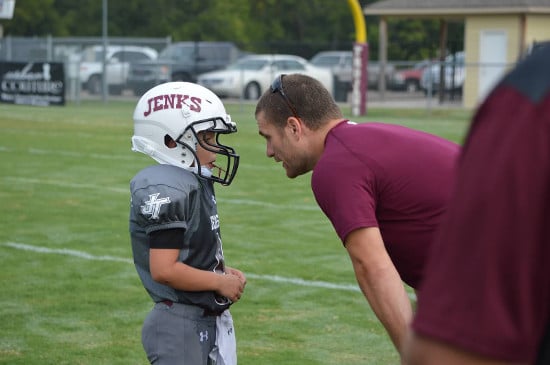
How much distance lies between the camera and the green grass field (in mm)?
6516

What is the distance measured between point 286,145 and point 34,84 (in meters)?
28.1

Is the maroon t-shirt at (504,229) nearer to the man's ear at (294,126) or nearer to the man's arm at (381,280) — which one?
the man's arm at (381,280)

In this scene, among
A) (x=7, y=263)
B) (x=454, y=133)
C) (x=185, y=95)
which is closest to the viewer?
(x=185, y=95)

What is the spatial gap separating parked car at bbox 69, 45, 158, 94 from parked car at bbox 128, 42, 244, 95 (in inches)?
24.3

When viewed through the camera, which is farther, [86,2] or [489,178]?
[86,2]

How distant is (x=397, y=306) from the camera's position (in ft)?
10.5

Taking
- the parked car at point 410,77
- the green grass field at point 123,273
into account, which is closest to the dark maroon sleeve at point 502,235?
the green grass field at point 123,273

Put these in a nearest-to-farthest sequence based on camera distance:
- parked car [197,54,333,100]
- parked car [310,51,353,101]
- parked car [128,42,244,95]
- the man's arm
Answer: the man's arm, parked car [197,54,333,100], parked car [310,51,353,101], parked car [128,42,244,95]

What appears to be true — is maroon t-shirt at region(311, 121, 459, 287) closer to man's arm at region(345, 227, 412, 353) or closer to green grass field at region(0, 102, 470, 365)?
man's arm at region(345, 227, 412, 353)

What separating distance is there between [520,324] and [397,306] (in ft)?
5.98

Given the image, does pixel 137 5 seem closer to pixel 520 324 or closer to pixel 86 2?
pixel 86 2

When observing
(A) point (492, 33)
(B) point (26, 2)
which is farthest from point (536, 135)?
(B) point (26, 2)

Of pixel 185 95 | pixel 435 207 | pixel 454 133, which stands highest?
pixel 185 95

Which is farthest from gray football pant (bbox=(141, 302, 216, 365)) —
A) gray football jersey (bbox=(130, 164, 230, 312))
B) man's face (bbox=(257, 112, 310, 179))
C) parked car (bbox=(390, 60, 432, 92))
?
parked car (bbox=(390, 60, 432, 92))
